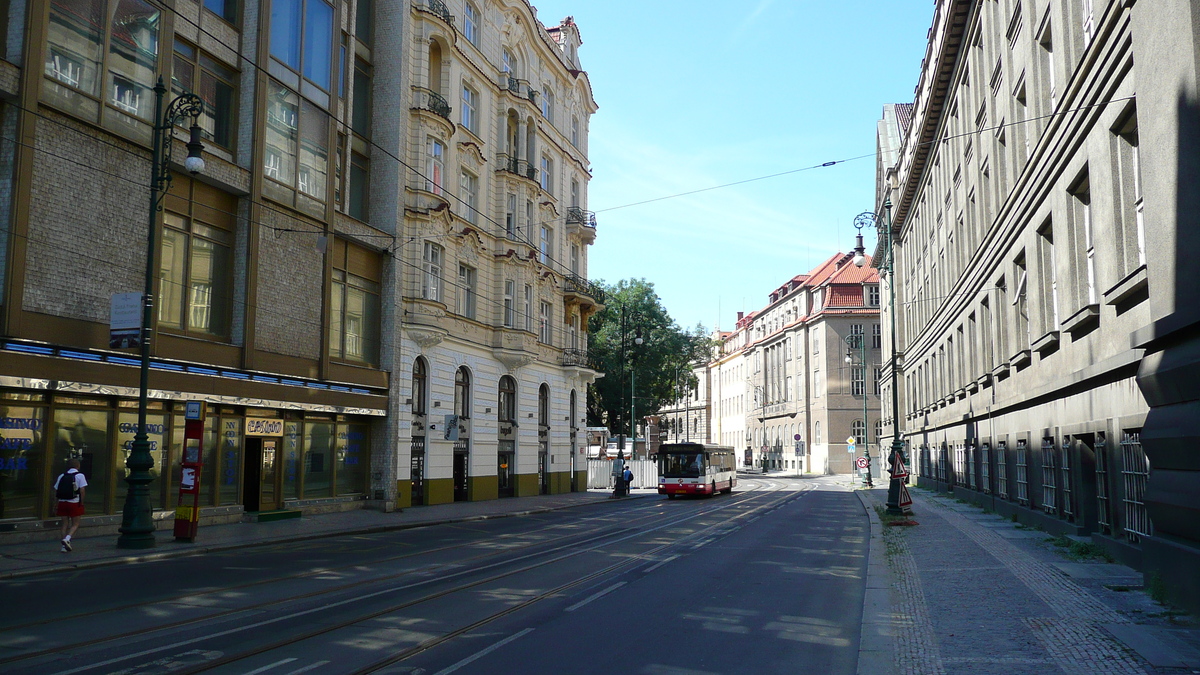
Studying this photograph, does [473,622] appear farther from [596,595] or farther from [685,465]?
[685,465]

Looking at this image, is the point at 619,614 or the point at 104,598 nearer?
the point at 619,614

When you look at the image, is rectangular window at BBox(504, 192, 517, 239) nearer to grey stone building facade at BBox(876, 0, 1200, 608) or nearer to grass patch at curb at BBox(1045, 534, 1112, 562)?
grey stone building facade at BBox(876, 0, 1200, 608)

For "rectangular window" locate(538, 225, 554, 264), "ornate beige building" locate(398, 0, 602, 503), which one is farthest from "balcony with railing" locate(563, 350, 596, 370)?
"rectangular window" locate(538, 225, 554, 264)

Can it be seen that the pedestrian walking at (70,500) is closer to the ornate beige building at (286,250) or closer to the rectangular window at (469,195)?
the ornate beige building at (286,250)

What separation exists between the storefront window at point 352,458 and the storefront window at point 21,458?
1069 cm

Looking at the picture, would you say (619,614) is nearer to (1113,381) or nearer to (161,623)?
(161,623)

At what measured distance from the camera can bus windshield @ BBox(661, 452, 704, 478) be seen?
4253 cm

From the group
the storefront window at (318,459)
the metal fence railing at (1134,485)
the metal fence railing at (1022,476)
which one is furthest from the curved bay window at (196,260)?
the metal fence railing at (1022,476)

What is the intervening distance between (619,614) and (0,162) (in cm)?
1533

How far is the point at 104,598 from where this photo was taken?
11.4 m

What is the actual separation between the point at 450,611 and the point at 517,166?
31417 mm

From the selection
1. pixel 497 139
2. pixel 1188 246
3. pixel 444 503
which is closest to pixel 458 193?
pixel 497 139

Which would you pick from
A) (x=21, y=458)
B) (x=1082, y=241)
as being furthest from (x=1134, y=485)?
(x=21, y=458)

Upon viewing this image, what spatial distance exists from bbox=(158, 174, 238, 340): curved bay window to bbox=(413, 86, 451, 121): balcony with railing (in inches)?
392
